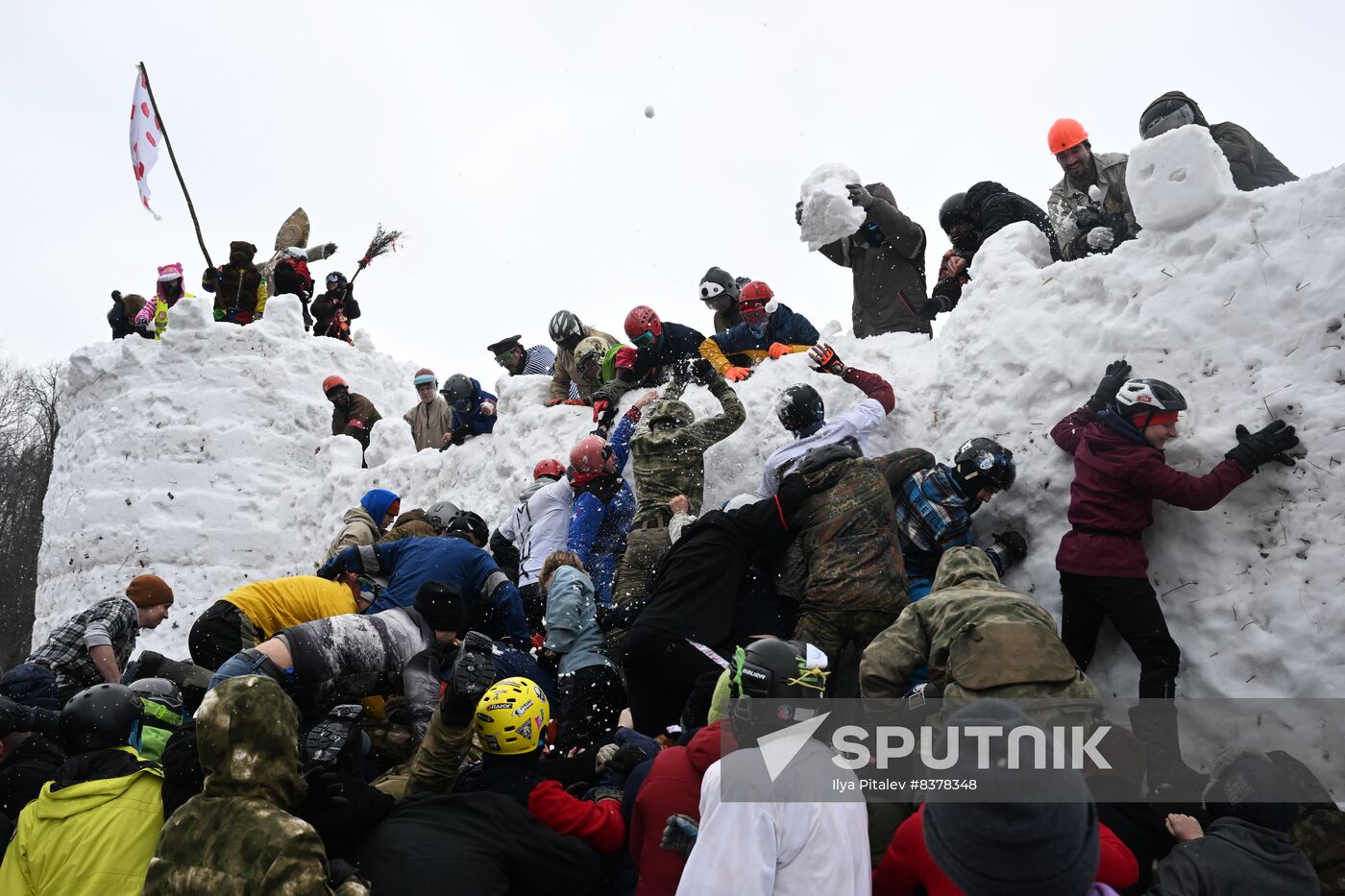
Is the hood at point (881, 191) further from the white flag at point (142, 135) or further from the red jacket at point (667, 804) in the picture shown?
the white flag at point (142, 135)

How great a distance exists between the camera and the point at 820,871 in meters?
2.85

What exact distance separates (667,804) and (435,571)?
2997 millimetres

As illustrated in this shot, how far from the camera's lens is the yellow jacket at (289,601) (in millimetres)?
5555

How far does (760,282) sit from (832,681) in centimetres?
411

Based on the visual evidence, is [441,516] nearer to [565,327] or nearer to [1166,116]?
[565,327]

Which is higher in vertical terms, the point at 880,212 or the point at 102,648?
the point at 880,212

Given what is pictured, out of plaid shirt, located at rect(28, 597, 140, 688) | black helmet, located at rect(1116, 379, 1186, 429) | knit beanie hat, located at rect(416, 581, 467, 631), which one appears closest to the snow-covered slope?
black helmet, located at rect(1116, 379, 1186, 429)

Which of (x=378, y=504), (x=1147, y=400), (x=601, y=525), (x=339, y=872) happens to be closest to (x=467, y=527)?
(x=601, y=525)

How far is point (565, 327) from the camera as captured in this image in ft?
32.4

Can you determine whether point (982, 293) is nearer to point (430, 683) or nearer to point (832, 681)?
point (832, 681)

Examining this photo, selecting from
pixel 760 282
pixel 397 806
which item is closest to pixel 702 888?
pixel 397 806

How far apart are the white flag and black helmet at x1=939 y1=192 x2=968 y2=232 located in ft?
35.6

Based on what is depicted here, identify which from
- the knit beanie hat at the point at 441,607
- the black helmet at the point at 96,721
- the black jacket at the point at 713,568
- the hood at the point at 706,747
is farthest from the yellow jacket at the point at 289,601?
the hood at the point at 706,747

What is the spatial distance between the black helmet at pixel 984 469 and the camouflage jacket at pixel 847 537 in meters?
0.56
